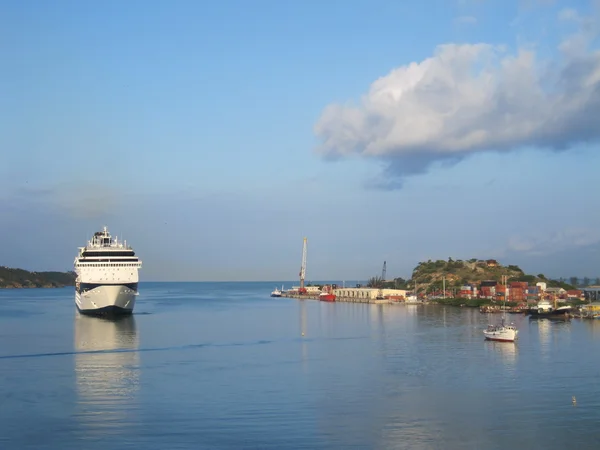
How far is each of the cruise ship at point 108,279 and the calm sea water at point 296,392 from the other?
55.3 feet

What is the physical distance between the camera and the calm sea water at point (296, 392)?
25.5 m

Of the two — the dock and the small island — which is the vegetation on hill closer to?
the small island

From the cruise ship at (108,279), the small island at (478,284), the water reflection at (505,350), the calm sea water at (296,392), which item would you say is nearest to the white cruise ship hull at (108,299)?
the cruise ship at (108,279)

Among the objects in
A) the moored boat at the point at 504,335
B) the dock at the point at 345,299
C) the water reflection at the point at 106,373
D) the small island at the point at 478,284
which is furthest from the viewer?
the dock at the point at 345,299

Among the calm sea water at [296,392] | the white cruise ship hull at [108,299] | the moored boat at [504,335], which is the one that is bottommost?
the calm sea water at [296,392]

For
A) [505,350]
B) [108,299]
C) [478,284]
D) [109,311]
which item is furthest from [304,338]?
Result: [478,284]

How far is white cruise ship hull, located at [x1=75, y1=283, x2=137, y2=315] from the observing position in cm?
7862

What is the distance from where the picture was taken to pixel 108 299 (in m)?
78.8

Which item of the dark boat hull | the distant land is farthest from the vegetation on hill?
the dark boat hull

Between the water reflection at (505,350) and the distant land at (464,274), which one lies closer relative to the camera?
the water reflection at (505,350)

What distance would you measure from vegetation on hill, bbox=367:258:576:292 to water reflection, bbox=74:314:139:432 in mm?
100515

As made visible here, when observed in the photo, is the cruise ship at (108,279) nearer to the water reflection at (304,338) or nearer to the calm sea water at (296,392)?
the calm sea water at (296,392)

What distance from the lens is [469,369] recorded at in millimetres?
41531

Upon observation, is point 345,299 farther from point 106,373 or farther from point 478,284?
point 106,373
